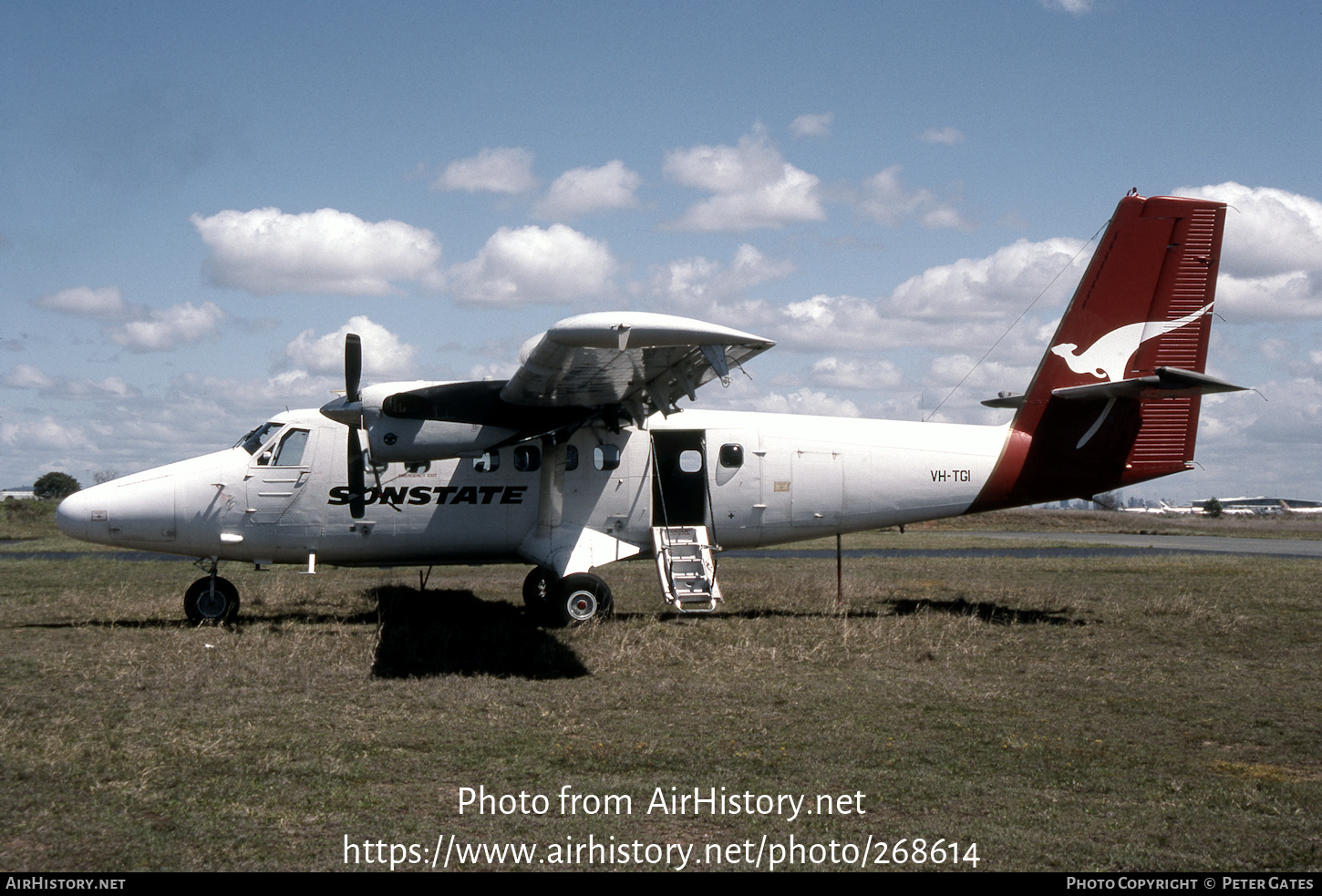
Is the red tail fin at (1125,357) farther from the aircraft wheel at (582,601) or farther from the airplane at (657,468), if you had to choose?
the aircraft wheel at (582,601)

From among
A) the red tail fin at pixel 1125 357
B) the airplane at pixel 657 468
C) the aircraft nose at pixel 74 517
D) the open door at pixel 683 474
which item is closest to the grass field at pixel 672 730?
the airplane at pixel 657 468

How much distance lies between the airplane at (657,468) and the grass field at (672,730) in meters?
1.18

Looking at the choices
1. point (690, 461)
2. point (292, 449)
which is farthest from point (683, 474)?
point (292, 449)

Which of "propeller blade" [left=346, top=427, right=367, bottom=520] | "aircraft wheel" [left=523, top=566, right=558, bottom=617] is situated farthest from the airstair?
"propeller blade" [left=346, top=427, right=367, bottom=520]

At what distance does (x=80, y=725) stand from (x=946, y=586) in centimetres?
1571

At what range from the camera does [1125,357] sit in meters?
15.4

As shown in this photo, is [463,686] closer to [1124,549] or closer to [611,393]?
[611,393]

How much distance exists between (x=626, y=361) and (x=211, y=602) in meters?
Result: 7.09

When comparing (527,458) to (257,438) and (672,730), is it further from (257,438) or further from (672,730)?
(672,730)

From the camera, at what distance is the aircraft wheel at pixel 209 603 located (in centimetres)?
1440

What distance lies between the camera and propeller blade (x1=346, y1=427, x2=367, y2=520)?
13.9 metres

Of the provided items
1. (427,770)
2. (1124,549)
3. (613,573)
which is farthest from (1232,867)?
(1124,549)

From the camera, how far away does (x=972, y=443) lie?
1603cm

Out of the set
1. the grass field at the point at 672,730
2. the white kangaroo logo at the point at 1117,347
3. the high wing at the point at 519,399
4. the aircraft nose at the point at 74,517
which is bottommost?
the grass field at the point at 672,730
